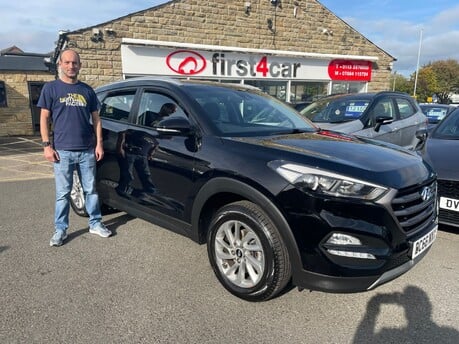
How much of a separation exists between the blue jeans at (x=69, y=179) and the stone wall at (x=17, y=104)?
12582 millimetres

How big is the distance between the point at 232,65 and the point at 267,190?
37.8ft

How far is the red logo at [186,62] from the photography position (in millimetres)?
12203

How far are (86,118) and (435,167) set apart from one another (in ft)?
12.1

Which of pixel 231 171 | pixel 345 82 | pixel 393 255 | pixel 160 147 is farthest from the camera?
pixel 345 82

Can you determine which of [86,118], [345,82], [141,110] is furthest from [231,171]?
[345,82]

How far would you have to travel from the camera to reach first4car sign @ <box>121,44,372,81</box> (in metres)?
11.7

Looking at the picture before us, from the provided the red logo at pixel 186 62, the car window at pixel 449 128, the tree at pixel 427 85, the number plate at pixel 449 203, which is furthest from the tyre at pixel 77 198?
the tree at pixel 427 85

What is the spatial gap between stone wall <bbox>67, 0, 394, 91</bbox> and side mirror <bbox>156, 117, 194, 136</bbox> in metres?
8.95

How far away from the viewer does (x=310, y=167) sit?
249 cm

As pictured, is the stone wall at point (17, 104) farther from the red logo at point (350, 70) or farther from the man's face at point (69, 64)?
the man's face at point (69, 64)

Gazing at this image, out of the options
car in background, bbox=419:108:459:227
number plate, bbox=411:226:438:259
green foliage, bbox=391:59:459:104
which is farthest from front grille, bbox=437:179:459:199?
green foliage, bbox=391:59:459:104

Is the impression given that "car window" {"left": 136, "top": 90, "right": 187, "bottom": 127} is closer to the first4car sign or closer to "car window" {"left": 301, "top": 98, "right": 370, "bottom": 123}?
"car window" {"left": 301, "top": 98, "right": 370, "bottom": 123}

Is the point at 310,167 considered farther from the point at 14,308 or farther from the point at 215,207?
the point at 14,308

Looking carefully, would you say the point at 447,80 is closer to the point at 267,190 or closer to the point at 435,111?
the point at 435,111
